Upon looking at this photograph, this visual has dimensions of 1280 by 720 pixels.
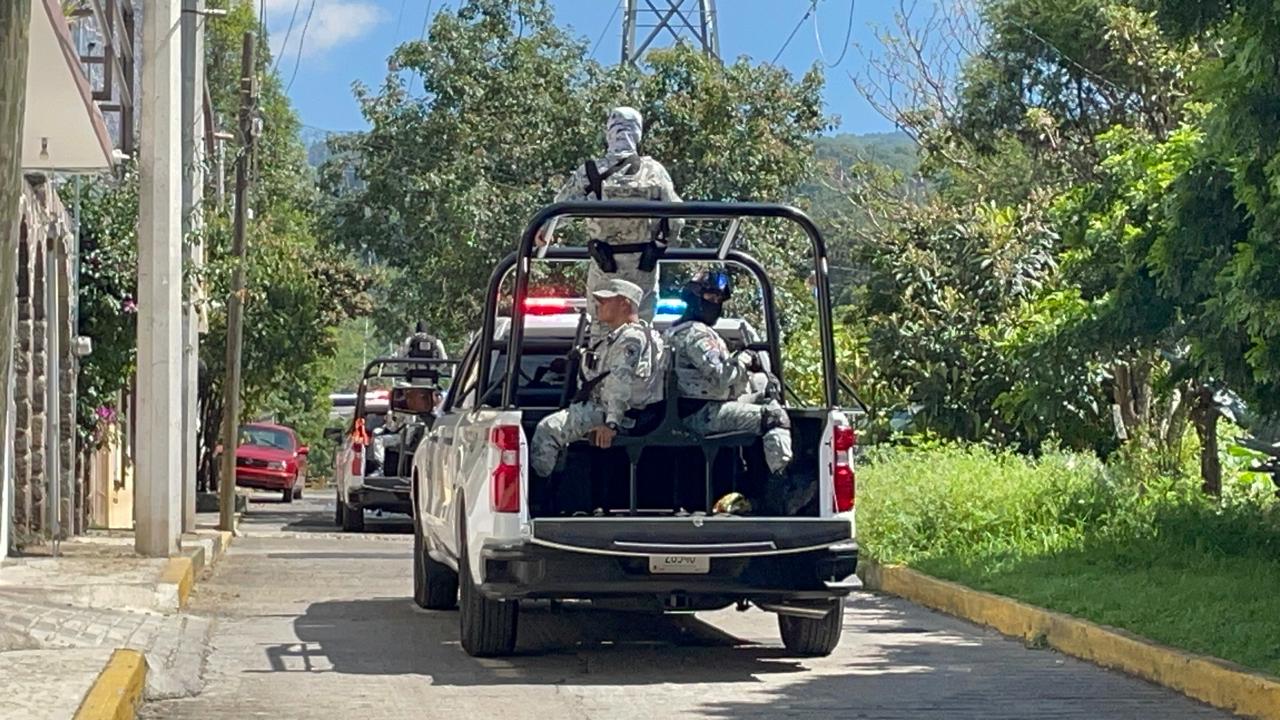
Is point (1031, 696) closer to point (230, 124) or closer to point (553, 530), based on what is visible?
point (553, 530)

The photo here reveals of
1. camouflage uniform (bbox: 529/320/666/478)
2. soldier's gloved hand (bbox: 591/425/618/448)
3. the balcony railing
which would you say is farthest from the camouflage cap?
the balcony railing

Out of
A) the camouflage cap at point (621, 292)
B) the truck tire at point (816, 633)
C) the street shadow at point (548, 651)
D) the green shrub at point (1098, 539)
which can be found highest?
the camouflage cap at point (621, 292)

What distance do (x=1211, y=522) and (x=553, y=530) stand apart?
5.96 meters

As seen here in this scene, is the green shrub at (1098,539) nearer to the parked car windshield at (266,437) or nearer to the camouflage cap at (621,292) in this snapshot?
the camouflage cap at (621,292)

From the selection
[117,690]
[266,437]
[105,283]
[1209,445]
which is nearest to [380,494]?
[105,283]

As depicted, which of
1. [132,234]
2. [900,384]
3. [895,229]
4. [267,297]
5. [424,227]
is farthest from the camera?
[267,297]

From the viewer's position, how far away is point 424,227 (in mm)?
27141

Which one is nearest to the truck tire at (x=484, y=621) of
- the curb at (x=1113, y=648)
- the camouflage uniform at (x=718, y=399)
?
the camouflage uniform at (x=718, y=399)

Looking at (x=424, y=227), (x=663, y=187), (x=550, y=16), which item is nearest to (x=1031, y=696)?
(x=663, y=187)

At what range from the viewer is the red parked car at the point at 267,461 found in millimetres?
42750

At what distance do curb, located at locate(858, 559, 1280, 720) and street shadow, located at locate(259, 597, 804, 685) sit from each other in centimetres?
142

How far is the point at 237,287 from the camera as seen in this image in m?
22.3

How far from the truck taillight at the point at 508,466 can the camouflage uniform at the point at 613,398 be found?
0.32m

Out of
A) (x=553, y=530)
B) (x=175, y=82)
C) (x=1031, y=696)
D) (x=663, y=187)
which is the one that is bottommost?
(x=1031, y=696)
